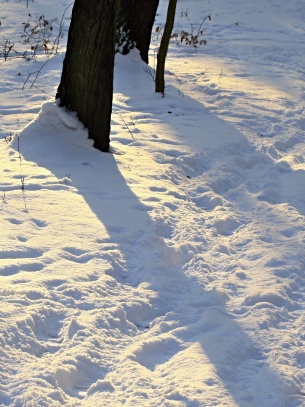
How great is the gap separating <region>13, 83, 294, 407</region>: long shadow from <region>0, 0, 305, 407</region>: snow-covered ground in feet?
0.04

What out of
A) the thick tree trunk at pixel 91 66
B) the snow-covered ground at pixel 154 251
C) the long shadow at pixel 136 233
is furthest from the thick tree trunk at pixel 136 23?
the thick tree trunk at pixel 91 66

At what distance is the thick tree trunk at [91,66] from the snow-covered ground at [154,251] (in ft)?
0.47

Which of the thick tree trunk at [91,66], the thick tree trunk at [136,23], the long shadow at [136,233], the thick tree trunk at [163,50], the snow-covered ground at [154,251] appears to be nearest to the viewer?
the snow-covered ground at [154,251]

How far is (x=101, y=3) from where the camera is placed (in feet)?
20.9

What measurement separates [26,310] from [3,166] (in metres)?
2.53

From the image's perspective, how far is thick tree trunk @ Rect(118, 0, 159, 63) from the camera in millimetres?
9797

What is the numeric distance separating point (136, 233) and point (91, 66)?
207 centimetres

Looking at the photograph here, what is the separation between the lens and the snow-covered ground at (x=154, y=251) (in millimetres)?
3742

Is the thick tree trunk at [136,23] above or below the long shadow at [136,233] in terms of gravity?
above

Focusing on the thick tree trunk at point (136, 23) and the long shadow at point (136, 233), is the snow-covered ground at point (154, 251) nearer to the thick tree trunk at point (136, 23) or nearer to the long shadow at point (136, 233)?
the long shadow at point (136, 233)

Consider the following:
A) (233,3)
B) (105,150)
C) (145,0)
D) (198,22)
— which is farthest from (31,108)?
(233,3)

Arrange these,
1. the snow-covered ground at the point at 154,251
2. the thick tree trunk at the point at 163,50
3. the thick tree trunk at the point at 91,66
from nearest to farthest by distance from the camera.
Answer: the snow-covered ground at the point at 154,251, the thick tree trunk at the point at 91,66, the thick tree trunk at the point at 163,50

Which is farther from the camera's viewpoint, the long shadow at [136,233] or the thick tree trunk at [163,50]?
the thick tree trunk at [163,50]

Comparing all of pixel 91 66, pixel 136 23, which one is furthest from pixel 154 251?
pixel 136 23
